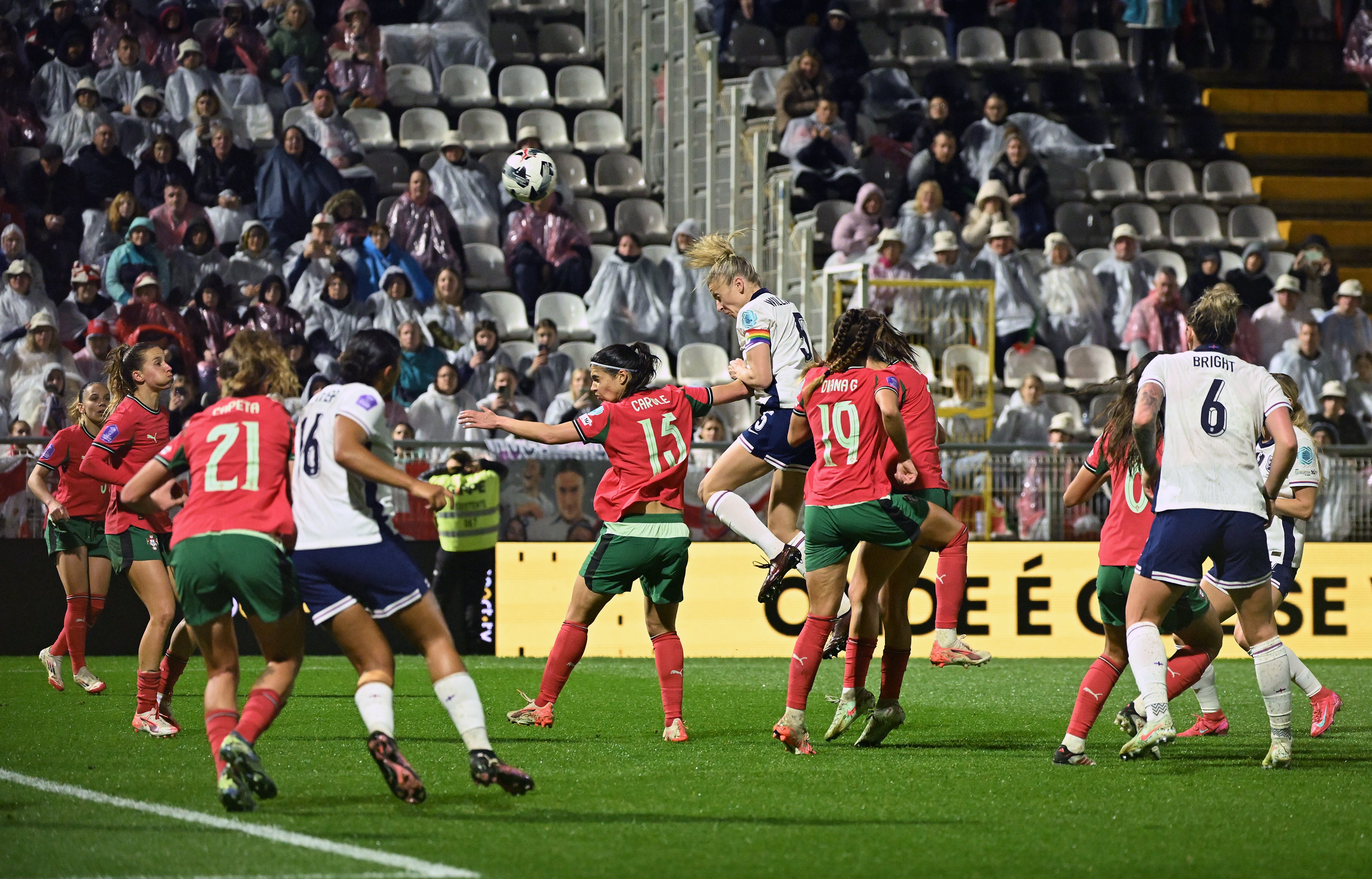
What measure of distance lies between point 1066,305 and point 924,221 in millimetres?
1780

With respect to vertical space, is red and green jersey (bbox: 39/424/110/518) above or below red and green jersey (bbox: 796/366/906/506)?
below

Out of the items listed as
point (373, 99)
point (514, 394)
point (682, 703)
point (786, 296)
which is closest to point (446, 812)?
point (682, 703)

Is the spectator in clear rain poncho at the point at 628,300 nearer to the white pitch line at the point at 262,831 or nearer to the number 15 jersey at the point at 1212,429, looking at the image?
the number 15 jersey at the point at 1212,429

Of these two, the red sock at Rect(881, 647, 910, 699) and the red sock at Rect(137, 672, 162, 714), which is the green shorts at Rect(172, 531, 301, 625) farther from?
the red sock at Rect(881, 647, 910, 699)

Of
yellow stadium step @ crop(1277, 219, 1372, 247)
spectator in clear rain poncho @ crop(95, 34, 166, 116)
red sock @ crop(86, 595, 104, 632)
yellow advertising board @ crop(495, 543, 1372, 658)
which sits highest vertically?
spectator in clear rain poncho @ crop(95, 34, 166, 116)

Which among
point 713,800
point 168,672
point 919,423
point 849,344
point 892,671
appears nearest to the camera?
point 713,800

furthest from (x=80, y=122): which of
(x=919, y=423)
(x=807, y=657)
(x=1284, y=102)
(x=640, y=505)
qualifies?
(x=1284, y=102)

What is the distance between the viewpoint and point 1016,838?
5.90 meters

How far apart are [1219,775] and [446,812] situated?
11.4 feet

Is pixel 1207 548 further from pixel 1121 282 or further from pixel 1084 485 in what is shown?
pixel 1121 282

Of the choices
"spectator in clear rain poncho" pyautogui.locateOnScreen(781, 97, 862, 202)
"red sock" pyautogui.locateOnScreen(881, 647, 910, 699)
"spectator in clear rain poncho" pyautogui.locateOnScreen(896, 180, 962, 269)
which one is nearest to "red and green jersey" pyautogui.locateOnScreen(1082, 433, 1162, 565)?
"red sock" pyautogui.locateOnScreen(881, 647, 910, 699)

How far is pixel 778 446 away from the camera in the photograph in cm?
975

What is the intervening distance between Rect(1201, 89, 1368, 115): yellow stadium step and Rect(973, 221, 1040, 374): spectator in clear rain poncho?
6.28m

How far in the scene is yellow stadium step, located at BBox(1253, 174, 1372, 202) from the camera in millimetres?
21766
